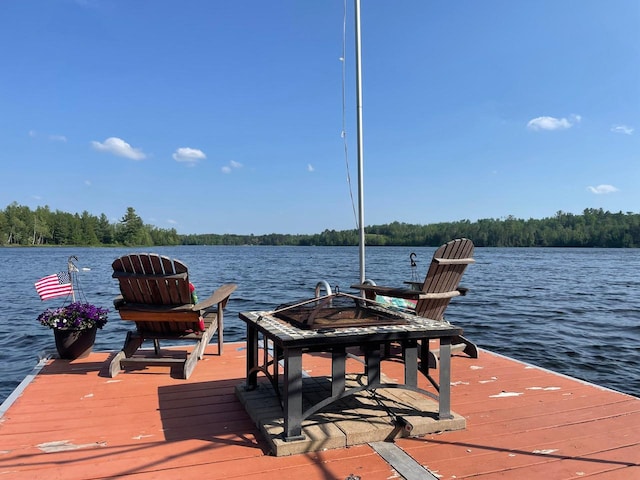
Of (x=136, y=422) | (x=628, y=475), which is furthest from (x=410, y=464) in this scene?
(x=136, y=422)

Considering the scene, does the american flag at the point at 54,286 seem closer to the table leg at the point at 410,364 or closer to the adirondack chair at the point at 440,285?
the adirondack chair at the point at 440,285

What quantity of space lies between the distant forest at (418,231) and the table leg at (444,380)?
62.3m

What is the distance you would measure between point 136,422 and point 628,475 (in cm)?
267

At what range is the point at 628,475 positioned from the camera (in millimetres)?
2080

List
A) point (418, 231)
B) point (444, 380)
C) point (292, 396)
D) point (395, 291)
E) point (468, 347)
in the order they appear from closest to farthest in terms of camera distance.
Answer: point (292, 396) < point (444, 380) < point (395, 291) < point (468, 347) < point (418, 231)

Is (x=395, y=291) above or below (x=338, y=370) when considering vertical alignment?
above

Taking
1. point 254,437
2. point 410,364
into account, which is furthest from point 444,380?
point 254,437

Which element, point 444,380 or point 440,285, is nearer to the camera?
point 444,380

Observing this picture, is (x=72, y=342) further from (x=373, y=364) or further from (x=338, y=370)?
(x=373, y=364)

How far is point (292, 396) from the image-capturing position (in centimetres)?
234

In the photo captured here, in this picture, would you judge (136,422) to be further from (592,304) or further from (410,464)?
(592,304)

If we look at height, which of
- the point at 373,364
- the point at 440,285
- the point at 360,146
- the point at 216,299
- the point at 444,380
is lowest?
the point at 444,380

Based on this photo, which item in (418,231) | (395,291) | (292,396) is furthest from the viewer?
(418,231)

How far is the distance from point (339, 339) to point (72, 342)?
301 cm
